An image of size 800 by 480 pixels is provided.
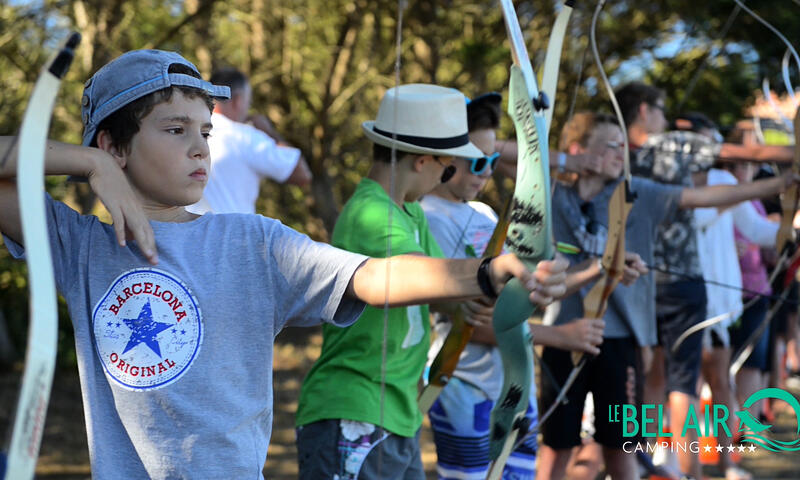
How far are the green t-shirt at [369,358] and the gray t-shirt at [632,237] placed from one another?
1268 mm

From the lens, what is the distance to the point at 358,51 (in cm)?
859

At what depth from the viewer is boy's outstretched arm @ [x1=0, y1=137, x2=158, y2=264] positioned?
5.31 feet

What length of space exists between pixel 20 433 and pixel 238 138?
3.02m

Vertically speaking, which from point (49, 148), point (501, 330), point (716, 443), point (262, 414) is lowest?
point (716, 443)

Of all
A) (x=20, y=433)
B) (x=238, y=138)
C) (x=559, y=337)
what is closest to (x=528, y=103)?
(x=20, y=433)

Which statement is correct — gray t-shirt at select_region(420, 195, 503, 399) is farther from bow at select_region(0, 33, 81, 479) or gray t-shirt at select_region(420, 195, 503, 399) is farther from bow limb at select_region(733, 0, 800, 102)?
bow at select_region(0, 33, 81, 479)

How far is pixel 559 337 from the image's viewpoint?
3.16 metres

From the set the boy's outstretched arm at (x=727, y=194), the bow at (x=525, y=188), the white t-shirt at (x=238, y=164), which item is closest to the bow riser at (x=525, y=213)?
the bow at (x=525, y=188)

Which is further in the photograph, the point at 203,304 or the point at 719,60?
the point at 719,60

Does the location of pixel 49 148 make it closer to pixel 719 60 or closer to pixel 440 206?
pixel 440 206

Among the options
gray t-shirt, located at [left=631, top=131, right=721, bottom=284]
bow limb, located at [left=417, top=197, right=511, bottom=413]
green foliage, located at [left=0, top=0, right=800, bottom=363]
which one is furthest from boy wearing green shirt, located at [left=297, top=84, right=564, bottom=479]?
green foliage, located at [left=0, top=0, right=800, bottom=363]

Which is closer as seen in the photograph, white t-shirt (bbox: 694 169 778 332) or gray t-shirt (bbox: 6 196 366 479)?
gray t-shirt (bbox: 6 196 366 479)

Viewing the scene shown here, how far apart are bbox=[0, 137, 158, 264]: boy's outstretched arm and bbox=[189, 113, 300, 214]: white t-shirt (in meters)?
2.35

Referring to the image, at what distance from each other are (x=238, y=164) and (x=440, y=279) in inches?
105
